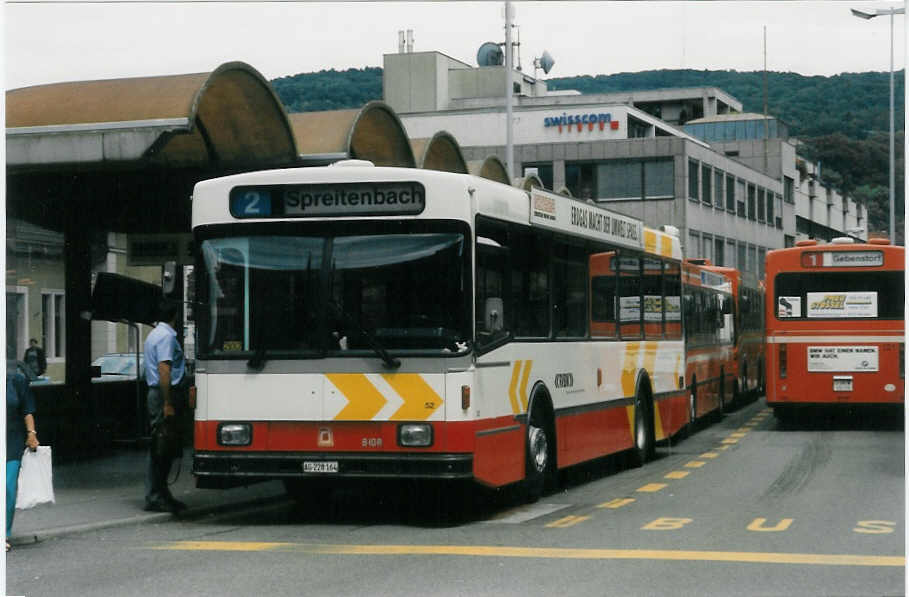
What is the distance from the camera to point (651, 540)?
37.8 feet

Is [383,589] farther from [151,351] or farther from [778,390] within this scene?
[778,390]

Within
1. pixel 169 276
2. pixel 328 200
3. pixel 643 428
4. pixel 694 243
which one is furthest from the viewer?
pixel 694 243

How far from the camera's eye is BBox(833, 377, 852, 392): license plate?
25.5 m

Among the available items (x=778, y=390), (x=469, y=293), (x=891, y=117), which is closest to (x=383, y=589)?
(x=469, y=293)

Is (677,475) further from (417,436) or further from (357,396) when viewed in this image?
(357,396)

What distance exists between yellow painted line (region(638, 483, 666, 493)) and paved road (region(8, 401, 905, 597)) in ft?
0.11

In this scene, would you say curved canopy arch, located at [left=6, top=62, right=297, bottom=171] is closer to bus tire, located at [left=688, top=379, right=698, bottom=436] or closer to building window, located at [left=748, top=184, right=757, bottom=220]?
bus tire, located at [left=688, top=379, right=698, bottom=436]

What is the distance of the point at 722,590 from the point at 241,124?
35.3ft

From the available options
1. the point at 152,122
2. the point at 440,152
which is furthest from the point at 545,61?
the point at 152,122

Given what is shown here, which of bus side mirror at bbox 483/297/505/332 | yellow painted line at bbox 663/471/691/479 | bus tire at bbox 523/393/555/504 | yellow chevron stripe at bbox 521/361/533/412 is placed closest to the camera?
bus side mirror at bbox 483/297/505/332

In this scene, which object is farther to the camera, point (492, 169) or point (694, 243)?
point (694, 243)

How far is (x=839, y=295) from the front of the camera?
25.8m

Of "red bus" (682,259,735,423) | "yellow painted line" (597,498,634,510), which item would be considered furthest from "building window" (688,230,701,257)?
"yellow painted line" (597,498,634,510)

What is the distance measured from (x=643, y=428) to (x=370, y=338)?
25.2ft
